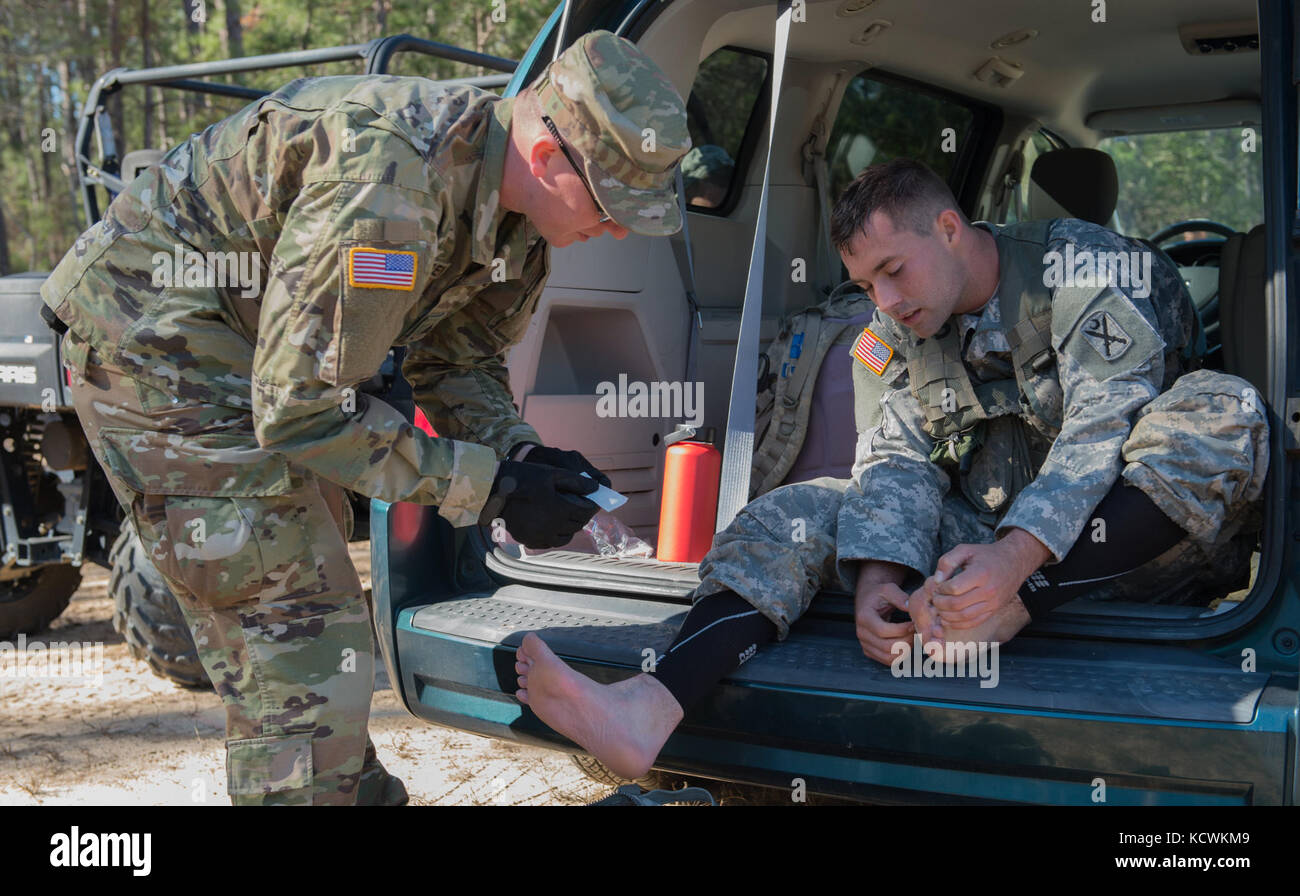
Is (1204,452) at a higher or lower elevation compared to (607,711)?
higher

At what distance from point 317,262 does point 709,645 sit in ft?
3.20

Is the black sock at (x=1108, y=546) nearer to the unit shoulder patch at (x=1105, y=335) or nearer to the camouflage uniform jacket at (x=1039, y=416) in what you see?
the camouflage uniform jacket at (x=1039, y=416)

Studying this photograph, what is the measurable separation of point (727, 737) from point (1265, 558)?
98cm

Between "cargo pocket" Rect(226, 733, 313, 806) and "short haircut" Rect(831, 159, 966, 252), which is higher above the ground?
"short haircut" Rect(831, 159, 966, 252)

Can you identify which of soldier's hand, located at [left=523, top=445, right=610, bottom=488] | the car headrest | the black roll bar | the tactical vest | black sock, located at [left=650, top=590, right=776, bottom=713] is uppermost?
the black roll bar

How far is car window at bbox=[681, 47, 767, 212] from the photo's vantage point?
3.99 metres

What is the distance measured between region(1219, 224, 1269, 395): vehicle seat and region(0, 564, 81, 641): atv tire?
4176mm

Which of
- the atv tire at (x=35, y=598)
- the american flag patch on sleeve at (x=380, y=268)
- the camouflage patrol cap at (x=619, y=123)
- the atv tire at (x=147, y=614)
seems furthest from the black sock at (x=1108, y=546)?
the atv tire at (x=35, y=598)

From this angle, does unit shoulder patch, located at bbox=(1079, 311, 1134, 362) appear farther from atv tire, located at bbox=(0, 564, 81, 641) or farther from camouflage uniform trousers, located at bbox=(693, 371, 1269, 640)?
atv tire, located at bbox=(0, 564, 81, 641)

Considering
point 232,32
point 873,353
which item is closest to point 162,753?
point 873,353

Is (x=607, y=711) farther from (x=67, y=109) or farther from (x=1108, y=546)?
(x=67, y=109)

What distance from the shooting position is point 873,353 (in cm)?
279

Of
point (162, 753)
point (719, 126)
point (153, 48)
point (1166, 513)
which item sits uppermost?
point (153, 48)

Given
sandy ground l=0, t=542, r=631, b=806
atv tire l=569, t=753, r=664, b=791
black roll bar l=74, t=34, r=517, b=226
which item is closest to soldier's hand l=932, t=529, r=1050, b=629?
atv tire l=569, t=753, r=664, b=791
